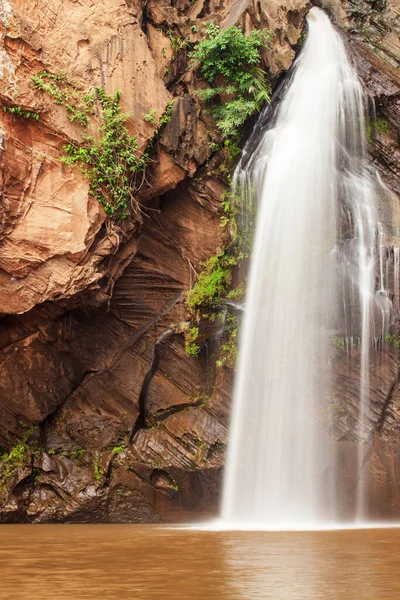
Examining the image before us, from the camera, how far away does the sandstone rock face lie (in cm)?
1223

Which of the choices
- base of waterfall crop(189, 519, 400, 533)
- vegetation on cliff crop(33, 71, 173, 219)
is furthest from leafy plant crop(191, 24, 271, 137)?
base of waterfall crop(189, 519, 400, 533)

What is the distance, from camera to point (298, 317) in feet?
41.1

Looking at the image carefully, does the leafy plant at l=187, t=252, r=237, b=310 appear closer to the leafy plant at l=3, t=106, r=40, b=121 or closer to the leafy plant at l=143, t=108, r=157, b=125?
the leafy plant at l=143, t=108, r=157, b=125

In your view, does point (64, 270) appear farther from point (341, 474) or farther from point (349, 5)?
point (349, 5)

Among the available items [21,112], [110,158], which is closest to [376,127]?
[110,158]

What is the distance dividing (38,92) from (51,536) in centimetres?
812

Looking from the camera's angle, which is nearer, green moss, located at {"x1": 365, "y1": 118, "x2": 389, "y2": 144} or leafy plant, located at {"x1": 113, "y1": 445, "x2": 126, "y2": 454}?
leafy plant, located at {"x1": 113, "y1": 445, "x2": 126, "y2": 454}

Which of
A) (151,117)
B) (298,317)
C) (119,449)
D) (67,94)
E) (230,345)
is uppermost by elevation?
(67,94)

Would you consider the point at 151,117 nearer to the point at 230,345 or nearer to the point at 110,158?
the point at 110,158

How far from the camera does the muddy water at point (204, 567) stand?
434 centimetres

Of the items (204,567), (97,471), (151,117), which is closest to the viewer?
(204,567)

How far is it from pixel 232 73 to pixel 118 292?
18.1 feet

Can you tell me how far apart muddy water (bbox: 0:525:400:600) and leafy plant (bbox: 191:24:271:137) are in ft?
29.6

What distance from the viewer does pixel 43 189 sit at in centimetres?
1234
